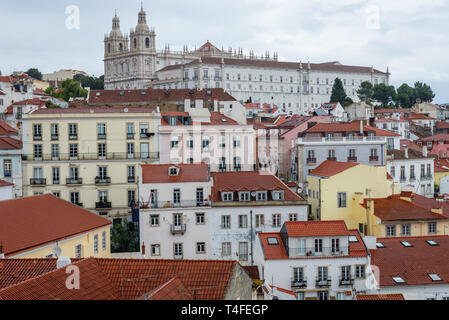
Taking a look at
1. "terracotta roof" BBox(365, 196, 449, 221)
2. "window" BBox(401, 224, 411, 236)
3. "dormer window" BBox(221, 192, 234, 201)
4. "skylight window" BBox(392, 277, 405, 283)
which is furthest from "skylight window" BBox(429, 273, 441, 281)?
"dormer window" BBox(221, 192, 234, 201)

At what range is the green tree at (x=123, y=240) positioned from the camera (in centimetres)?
3456

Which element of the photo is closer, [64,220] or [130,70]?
[64,220]

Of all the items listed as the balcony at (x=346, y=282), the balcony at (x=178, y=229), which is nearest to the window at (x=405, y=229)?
the balcony at (x=346, y=282)

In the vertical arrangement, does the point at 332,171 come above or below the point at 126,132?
below

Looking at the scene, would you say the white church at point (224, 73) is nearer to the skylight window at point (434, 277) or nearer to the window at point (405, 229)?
the window at point (405, 229)

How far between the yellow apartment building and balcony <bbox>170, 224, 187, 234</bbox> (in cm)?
924

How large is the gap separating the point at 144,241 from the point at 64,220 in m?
6.54

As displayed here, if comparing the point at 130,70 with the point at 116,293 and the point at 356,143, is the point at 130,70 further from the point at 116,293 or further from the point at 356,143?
the point at 116,293

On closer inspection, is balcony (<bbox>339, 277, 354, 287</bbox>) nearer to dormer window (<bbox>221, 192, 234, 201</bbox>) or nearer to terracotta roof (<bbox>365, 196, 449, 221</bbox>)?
terracotta roof (<bbox>365, 196, 449, 221</bbox>)

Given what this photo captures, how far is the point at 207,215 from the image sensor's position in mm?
33875

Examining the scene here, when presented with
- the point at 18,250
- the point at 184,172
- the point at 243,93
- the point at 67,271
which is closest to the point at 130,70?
the point at 243,93

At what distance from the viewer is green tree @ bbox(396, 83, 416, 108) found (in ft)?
454

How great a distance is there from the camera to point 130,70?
161000mm
